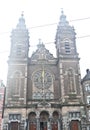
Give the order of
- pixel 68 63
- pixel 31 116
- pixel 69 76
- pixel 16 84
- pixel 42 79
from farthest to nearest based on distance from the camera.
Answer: pixel 68 63 < pixel 42 79 < pixel 69 76 < pixel 16 84 < pixel 31 116

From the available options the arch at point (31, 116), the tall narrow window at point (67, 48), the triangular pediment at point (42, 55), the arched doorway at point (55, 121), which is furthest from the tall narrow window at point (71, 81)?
the arch at point (31, 116)

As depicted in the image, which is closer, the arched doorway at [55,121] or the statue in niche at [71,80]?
the arched doorway at [55,121]

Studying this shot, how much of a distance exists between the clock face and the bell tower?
2.23 meters

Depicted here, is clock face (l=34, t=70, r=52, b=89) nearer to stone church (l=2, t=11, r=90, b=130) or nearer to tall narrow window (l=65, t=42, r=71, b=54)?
stone church (l=2, t=11, r=90, b=130)

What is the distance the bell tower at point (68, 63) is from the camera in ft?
115

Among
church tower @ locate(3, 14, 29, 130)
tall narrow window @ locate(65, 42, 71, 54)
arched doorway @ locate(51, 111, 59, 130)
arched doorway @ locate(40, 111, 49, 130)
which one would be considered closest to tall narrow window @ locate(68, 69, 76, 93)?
tall narrow window @ locate(65, 42, 71, 54)

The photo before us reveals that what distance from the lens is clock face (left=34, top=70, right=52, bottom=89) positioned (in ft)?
120

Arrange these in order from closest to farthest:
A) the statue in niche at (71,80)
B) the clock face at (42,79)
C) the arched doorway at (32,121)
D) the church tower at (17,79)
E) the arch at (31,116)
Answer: the church tower at (17,79)
the arched doorway at (32,121)
the arch at (31,116)
the statue in niche at (71,80)
the clock face at (42,79)

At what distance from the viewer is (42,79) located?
1454 inches

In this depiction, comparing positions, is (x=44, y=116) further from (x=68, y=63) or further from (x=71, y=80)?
(x=68, y=63)

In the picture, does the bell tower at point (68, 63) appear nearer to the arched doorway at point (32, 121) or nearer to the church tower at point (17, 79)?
the arched doorway at point (32, 121)

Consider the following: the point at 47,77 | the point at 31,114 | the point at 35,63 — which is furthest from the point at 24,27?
the point at 31,114

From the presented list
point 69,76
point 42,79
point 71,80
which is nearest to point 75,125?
point 71,80

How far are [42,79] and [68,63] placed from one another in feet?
16.4
